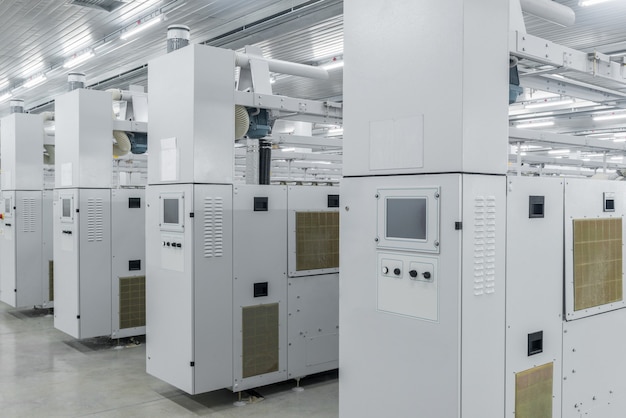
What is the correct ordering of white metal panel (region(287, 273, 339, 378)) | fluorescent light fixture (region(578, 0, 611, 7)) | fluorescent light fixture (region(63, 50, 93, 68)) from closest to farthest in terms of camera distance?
1. white metal panel (region(287, 273, 339, 378))
2. fluorescent light fixture (region(578, 0, 611, 7))
3. fluorescent light fixture (region(63, 50, 93, 68))

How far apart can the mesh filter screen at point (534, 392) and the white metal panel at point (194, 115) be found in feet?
7.81

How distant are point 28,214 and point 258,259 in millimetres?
4174

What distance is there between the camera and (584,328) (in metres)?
2.81

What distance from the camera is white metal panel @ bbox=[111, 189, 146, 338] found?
5453mm

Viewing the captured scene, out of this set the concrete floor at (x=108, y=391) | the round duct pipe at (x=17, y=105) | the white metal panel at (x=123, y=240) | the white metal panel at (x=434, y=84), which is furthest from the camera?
the round duct pipe at (x=17, y=105)

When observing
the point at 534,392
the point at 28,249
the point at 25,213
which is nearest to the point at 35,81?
the point at 25,213

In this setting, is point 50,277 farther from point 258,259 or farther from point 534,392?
point 534,392

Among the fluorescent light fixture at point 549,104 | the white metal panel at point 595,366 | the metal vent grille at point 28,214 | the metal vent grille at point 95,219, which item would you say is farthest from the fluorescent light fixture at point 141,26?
the fluorescent light fixture at point 549,104

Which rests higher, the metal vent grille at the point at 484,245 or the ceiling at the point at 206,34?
the ceiling at the point at 206,34

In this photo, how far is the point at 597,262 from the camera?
9.48ft

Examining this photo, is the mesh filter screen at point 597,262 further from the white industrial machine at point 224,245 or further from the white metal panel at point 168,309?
the white metal panel at point 168,309

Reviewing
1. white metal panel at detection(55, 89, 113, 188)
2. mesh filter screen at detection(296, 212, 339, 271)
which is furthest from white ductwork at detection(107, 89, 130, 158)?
mesh filter screen at detection(296, 212, 339, 271)

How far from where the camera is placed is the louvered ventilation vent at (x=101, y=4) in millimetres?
6676

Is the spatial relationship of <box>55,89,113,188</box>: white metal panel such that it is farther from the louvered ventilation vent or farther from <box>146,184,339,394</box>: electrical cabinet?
the louvered ventilation vent
